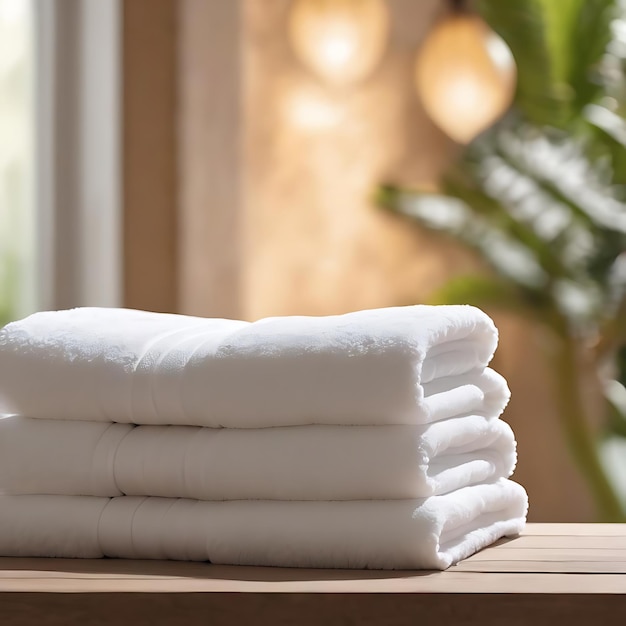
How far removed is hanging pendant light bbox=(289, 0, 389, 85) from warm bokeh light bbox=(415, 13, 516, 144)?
5.7 inches

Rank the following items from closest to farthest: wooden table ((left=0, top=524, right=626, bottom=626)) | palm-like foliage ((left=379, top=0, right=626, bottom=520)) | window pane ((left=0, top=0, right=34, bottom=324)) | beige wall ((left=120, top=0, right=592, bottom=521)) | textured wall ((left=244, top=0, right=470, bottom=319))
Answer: wooden table ((left=0, top=524, right=626, bottom=626)) < window pane ((left=0, top=0, right=34, bottom=324)) < palm-like foliage ((left=379, top=0, right=626, bottom=520)) < beige wall ((left=120, top=0, right=592, bottom=521)) < textured wall ((left=244, top=0, right=470, bottom=319))

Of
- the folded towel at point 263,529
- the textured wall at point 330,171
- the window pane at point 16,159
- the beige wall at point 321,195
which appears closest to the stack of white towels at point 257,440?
the folded towel at point 263,529

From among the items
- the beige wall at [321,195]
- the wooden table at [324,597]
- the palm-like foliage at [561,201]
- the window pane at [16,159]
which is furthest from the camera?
the beige wall at [321,195]

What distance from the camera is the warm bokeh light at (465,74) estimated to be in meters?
2.18

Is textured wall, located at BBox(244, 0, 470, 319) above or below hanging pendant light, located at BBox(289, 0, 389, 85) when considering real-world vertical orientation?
below

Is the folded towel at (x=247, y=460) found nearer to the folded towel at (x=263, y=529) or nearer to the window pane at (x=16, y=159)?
the folded towel at (x=263, y=529)

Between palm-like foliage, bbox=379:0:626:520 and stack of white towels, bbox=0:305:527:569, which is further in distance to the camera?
palm-like foliage, bbox=379:0:626:520

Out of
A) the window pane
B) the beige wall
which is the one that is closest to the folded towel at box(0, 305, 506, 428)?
the window pane

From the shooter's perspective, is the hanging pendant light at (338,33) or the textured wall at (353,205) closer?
the hanging pendant light at (338,33)

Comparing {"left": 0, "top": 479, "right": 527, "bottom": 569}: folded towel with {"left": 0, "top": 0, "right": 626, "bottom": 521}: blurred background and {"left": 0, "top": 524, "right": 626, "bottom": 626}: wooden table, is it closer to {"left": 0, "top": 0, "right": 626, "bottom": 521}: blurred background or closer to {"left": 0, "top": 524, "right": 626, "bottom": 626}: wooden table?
{"left": 0, "top": 524, "right": 626, "bottom": 626}: wooden table

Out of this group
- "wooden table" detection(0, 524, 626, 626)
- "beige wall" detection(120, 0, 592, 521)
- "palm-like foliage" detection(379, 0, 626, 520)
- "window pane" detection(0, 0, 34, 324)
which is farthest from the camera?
"beige wall" detection(120, 0, 592, 521)

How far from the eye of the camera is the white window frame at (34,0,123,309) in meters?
1.99

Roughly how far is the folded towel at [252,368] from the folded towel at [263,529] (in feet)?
0.16

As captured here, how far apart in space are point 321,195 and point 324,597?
7.00ft
